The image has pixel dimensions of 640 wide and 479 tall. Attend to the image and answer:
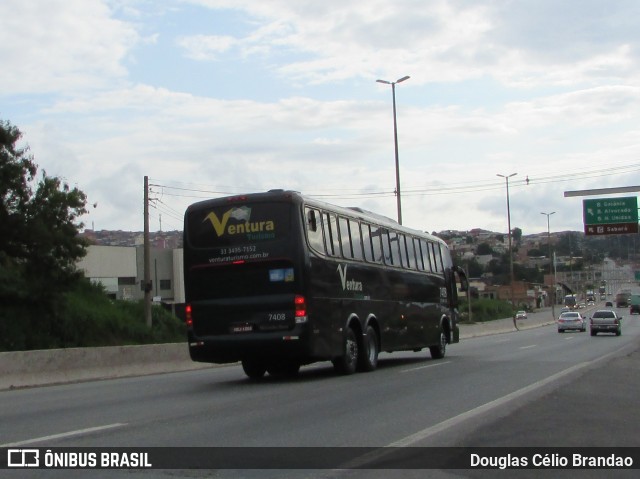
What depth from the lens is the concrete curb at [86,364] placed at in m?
18.9

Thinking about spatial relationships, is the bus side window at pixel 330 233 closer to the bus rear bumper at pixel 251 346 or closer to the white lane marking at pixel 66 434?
the bus rear bumper at pixel 251 346

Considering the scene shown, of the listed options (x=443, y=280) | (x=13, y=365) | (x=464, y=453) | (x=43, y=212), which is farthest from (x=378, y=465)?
(x=43, y=212)

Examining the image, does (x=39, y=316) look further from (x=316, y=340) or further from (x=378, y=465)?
(x=378, y=465)

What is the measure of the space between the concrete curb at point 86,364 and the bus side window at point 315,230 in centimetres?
681

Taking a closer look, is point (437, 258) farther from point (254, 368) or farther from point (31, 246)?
point (31, 246)

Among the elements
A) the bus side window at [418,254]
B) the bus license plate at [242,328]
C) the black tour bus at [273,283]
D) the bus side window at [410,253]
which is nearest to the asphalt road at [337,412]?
the black tour bus at [273,283]

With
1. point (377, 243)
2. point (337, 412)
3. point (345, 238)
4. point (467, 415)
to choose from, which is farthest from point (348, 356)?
point (467, 415)

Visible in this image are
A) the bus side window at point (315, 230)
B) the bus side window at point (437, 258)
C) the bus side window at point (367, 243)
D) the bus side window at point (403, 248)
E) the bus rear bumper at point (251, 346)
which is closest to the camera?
the bus rear bumper at point (251, 346)

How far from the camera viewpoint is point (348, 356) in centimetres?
1925

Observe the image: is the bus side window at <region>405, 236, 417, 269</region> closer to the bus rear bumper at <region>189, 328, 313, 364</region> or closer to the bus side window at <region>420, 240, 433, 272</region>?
the bus side window at <region>420, 240, 433, 272</region>

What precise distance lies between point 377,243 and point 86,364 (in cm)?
757

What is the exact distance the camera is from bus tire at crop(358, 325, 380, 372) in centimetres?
1992

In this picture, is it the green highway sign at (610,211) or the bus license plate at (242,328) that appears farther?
the green highway sign at (610,211)

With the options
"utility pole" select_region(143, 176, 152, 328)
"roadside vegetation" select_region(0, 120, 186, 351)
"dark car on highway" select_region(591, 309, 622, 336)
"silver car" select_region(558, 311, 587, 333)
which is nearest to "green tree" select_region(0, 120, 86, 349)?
"roadside vegetation" select_region(0, 120, 186, 351)
